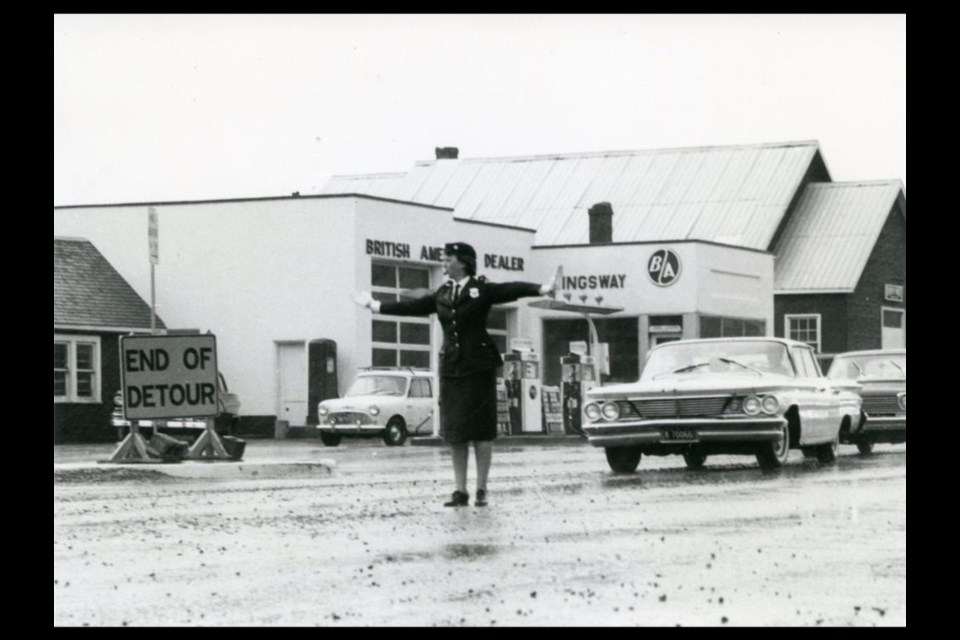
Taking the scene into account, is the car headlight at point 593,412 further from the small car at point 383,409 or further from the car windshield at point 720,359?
the small car at point 383,409

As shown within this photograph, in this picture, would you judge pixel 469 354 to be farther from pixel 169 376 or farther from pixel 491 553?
pixel 169 376

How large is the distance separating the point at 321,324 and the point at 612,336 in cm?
1133

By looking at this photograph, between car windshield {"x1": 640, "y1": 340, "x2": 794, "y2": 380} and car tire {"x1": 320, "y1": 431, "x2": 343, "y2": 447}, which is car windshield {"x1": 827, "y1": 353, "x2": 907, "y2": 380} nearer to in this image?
car windshield {"x1": 640, "y1": 340, "x2": 794, "y2": 380}

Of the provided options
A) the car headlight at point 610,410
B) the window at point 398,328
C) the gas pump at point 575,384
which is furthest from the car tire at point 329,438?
the car headlight at point 610,410

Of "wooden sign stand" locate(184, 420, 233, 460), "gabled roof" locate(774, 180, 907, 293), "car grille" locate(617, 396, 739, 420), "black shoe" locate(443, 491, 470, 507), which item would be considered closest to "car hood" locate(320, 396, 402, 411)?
"wooden sign stand" locate(184, 420, 233, 460)

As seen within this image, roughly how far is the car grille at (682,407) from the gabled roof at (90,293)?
23556mm

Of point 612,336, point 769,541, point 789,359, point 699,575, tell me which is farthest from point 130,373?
point 612,336

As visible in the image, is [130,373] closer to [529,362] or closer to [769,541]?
[769,541]

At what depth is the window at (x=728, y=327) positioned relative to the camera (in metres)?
52.9

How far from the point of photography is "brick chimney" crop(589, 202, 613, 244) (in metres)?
55.2

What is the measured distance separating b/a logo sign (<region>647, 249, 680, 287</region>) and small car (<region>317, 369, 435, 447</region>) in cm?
1443

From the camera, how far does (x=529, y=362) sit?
4097 cm

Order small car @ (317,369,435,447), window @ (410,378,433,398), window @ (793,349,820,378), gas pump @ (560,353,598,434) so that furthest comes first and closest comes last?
gas pump @ (560,353,598,434)
window @ (410,378,433,398)
small car @ (317,369,435,447)
window @ (793,349,820,378)

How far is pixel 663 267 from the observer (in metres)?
51.8
